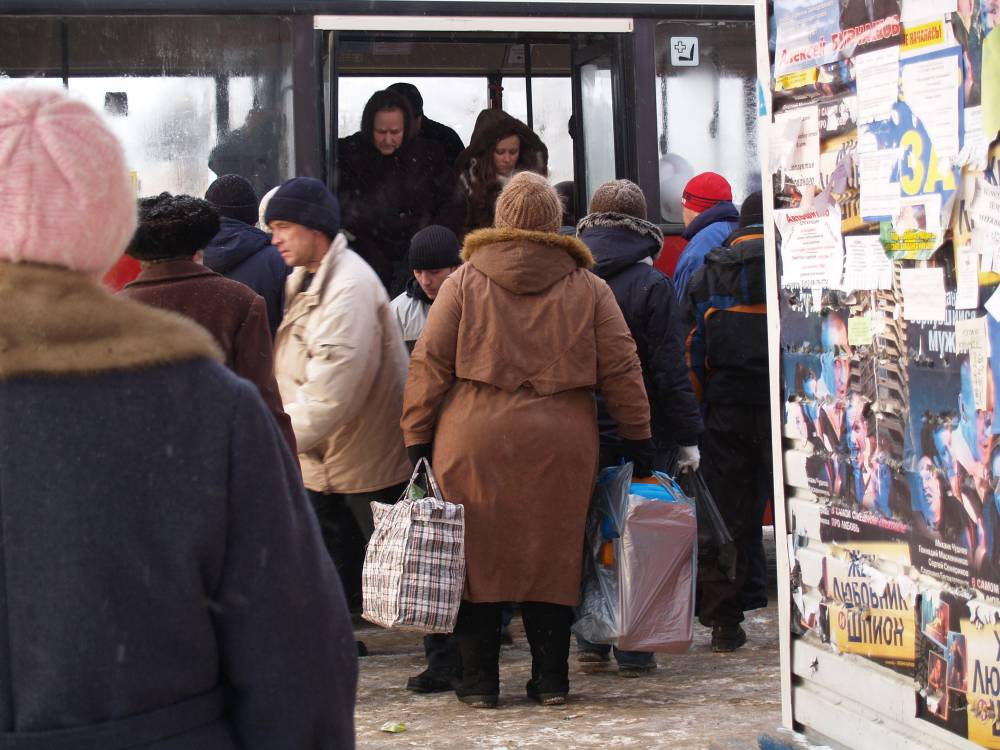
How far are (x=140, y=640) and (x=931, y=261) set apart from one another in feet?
7.27

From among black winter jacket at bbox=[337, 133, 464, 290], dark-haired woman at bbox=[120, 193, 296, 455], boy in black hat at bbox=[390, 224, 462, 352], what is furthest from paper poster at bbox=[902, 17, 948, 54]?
black winter jacket at bbox=[337, 133, 464, 290]

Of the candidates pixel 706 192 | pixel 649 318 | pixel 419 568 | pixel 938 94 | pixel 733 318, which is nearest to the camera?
pixel 938 94

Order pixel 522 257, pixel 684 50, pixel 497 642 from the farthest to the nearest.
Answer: pixel 684 50 < pixel 497 642 < pixel 522 257

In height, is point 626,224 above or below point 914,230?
above

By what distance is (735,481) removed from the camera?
5980mm

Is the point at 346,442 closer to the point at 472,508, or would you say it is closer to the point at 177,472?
the point at 472,508

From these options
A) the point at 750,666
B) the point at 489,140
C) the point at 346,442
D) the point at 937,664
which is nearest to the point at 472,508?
the point at 346,442

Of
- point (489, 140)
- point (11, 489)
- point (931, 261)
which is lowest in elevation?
point (11, 489)

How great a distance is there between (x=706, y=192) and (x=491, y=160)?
1.46 metres

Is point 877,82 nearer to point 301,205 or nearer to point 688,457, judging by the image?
point 301,205

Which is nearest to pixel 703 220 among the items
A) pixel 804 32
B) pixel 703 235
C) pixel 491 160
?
pixel 703 235

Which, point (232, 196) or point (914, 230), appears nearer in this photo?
point (914, 230)

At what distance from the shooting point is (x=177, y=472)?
1.72 m

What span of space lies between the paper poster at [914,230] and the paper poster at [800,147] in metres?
0.39
